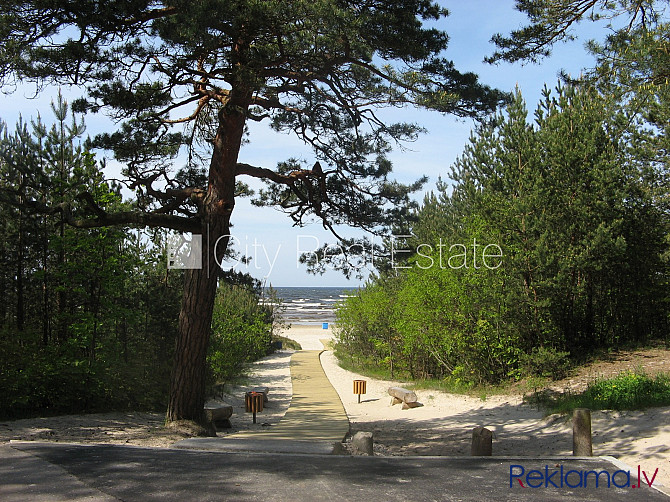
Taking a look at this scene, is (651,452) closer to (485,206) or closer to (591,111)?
(485,206)

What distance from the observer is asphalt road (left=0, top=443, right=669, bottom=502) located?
14.0 ft

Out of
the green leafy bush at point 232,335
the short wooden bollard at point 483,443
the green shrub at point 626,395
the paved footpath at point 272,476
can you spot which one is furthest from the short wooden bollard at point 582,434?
the green leafy bush at point 232,335

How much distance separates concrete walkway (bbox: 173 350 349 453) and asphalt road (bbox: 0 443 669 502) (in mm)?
624

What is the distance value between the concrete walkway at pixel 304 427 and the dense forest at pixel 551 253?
10.8 feet

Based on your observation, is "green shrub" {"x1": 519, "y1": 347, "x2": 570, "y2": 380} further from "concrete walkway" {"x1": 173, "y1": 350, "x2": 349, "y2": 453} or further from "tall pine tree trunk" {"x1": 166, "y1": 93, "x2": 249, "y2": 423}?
"tall pine tree trunk" {"x1": 166, "y1": 93, "x2": 249, "y2": 423}

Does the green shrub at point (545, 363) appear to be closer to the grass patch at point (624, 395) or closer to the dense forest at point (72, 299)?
the grass patch at point (624, 395)

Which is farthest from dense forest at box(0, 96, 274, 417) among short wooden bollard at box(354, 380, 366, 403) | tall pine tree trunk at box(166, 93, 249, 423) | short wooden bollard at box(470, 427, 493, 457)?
short wooden bollard at box(470, 427, 493, 457)

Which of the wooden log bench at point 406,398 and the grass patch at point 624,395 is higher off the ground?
the grass patch at point 624,395

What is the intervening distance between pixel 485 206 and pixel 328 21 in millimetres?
7667

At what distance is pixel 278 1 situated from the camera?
6566mm

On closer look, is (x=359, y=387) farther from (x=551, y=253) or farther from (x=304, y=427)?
(x=551, y=253)

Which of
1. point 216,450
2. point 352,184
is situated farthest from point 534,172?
point 216,450

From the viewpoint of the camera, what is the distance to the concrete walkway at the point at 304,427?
6.43m

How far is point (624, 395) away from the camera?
8.70 m
